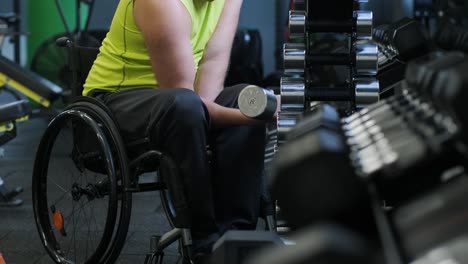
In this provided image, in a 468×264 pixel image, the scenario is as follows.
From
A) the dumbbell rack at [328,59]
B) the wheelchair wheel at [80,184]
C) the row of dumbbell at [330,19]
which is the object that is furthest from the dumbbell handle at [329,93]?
the wheelchair wheel at [80,184]

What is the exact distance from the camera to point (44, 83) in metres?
5.66

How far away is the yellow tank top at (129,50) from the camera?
2.30 metres

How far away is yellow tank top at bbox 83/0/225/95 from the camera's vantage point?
2.30 m

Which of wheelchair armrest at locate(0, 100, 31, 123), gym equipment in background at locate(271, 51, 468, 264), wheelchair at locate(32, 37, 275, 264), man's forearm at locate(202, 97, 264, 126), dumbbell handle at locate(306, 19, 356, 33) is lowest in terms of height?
wheelchair armrest at locate(0, 100, 31, 123)

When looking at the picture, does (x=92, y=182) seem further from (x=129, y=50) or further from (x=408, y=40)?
(x=408, y=40)

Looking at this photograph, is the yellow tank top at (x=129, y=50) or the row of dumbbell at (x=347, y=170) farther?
the yellow tank top at (x=129, y=50)

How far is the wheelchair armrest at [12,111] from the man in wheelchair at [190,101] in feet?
4.20

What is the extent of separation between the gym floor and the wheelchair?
0.35 feet

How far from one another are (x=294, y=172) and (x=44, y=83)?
17.0 feet

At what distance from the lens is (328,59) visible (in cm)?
220

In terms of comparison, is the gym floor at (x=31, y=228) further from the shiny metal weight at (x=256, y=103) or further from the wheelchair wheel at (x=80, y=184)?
the shiny metal weight at (x=256, y=103)

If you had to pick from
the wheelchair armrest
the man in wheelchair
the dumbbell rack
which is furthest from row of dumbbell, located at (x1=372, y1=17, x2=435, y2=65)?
the wheelchair armrest

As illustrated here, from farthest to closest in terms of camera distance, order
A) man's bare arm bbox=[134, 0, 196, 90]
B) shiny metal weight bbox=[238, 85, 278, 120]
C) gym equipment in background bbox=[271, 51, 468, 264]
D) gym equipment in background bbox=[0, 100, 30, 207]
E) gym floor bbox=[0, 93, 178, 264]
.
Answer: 1. gym equipment in background bbox=[0, 100, 30, 207]
2. gym floor bbox=[0, 93, 178, 264]
3. man's bare arm bbox=[134, 0, 196, 90]
4. shiny metal weight bbox=[238, 85, 278, 120]
5. gym equipment in background bbox=[271, 51, 468, 264]

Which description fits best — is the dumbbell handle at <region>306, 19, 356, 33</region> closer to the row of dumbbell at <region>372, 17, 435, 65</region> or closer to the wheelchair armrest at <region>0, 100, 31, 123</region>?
the row of dumbbell at <region>372, 17, 435, 65</region>
